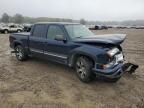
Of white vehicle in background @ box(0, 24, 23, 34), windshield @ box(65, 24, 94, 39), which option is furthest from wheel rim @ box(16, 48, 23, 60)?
white vehicle in background @ box(0, 24, 23, 34)

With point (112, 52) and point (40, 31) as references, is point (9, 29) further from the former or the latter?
point (112, 52)

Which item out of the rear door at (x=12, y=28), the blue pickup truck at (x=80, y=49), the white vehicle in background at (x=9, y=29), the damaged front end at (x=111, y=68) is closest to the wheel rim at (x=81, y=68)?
the blue pickup truck at (x=80, y=49)

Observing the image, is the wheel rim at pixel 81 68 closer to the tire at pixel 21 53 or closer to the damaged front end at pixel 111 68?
the damaged front end at pixel 111 68

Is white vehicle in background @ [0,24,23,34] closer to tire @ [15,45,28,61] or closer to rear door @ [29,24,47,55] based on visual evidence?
tire @ [15,45,28,61]

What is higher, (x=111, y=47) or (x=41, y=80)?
(x=111, y=47)

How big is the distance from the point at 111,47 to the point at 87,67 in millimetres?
910

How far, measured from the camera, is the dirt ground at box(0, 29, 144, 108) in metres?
5.24

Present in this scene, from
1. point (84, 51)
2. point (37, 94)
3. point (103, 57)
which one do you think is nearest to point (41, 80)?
point (37, 94)

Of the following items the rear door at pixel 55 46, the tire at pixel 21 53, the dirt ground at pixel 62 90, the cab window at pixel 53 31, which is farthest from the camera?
the tire at pixel 21 53

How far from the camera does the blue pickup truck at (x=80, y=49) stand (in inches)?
240

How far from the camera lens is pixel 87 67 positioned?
6426 mm

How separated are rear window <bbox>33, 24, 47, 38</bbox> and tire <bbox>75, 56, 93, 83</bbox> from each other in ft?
6.94

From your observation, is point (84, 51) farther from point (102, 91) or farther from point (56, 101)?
point (56, 101)

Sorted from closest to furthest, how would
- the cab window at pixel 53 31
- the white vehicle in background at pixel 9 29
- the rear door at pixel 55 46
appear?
the rear door at pixel 55 46
the cab window at pixel 53 31
the white vehicle in background at pixel 9 29
